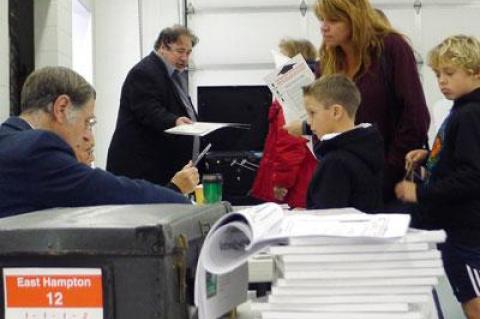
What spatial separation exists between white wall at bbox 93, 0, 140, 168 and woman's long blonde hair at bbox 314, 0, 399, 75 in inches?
209

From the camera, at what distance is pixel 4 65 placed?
468 centimetres

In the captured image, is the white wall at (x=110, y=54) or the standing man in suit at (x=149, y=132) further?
the white wall at (x=110, y=54)

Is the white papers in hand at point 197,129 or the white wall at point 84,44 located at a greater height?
the white wall at point 84,44

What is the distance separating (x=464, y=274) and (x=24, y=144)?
59.9 inches

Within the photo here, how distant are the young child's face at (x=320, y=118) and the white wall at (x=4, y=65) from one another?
2.52 meters

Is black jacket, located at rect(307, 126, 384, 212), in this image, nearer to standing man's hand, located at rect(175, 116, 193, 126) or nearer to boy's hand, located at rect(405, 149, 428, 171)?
boy's hand, located at rect(405, 149, 428, 171)

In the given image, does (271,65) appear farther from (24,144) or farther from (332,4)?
(24,144)

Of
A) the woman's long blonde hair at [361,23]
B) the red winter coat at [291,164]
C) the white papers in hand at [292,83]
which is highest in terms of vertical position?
the woman's long blonde hair at [361,23]

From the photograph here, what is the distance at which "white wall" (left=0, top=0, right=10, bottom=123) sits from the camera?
461 centimetres

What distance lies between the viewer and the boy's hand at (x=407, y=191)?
8.74 feet

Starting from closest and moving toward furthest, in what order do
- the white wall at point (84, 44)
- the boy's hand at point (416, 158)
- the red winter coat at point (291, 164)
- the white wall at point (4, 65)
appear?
the boy's hand at point (416, 158), the red winter coat at point (291, 164), the white wall at point (4, 65), the white wall at point (84, 44)

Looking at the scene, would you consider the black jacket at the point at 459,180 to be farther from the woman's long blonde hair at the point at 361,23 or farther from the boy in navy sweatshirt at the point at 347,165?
the woman's long blonde hair at the point at 361,23

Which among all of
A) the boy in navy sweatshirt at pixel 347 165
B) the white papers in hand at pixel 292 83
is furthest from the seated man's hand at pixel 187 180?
the white papers in hand at pixel 292 83

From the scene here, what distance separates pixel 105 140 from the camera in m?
7.98
